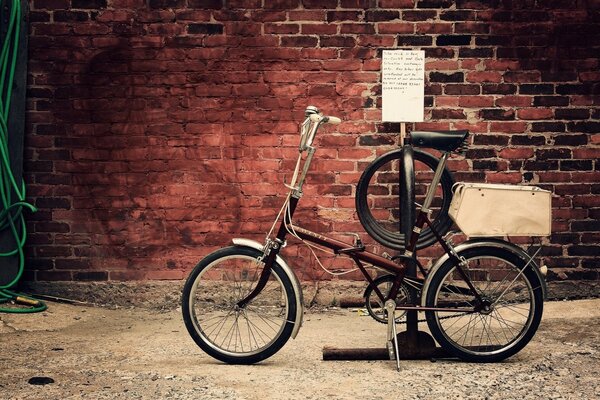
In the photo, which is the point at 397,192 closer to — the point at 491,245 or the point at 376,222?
the point at 376,222

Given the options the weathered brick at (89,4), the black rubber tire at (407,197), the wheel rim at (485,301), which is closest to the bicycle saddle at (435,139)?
the black rubber tire at (407,197)

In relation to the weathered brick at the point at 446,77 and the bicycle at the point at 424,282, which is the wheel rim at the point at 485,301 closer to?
the bicycle at the point at 424,282

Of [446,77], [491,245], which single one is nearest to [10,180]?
[446,77]

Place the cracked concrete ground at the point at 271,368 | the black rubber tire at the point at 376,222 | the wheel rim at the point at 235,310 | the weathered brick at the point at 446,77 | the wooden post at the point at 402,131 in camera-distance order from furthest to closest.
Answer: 1. the weathered brick at the point at 446,77
2. the wooden post at the point at 402,131
3. the black rubber tire at the point at 376,222
4. the wheel rim at the point at 235,310
5. the cracked concrete ground at the point at 271,368

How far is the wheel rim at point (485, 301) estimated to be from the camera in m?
4.16

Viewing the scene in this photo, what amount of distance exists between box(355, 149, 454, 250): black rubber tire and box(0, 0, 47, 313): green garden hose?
2.39m

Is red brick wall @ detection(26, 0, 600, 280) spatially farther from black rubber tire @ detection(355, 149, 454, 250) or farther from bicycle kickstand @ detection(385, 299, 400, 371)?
bicycle kickstand @ detection(385, 299, 400, 371)

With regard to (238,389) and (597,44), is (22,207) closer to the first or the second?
(238,389)

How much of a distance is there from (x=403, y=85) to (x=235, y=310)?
2.17 metres

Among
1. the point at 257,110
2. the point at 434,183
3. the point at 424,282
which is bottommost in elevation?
the point at 424,282

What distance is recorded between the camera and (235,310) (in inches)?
167

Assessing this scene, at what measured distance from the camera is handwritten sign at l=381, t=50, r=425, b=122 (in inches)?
212

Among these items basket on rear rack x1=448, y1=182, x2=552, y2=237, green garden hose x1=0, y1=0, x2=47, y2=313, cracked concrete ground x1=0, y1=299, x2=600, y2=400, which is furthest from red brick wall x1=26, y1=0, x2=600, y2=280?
basket on rear rack x1=448, y1=182, x2=552, y2=237

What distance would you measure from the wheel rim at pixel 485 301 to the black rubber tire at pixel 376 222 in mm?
603
